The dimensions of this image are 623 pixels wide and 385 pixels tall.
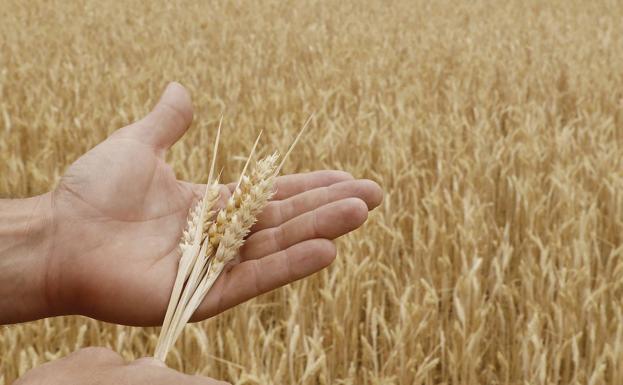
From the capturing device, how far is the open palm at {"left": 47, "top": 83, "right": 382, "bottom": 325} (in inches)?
53.7

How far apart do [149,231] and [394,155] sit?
1379mm

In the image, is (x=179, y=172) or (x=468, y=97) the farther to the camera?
(x=468, y=97)

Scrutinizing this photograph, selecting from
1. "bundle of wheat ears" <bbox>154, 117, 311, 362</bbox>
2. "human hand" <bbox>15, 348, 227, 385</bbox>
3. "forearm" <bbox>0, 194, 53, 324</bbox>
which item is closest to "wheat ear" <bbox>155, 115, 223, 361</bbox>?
"bundle of wheat ears" <bbox>154, 117, 311, 362</bbox>

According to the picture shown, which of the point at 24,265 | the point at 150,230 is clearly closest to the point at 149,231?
the point at 150,230

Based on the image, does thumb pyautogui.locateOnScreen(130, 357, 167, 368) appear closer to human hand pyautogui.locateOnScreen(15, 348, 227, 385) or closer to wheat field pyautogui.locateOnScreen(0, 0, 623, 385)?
human hand pyautogui.locateOnScreen(15, 348, 227, 385)

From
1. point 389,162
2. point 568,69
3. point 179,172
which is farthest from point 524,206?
point 568,69

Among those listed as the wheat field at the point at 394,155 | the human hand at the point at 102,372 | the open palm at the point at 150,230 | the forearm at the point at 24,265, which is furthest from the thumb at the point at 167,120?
the human hand at the point at 102,372

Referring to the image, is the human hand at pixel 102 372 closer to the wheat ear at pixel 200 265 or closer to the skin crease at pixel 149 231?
the wheat ear at pixel 200 265

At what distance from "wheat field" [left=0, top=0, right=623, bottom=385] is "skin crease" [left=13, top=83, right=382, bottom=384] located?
0.74ft

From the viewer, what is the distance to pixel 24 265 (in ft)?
4.73

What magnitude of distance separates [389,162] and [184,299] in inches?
63.7

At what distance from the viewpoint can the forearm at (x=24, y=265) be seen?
143cm

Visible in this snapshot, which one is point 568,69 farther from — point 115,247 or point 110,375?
point 110,375

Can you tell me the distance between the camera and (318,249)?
1349 millimetres
